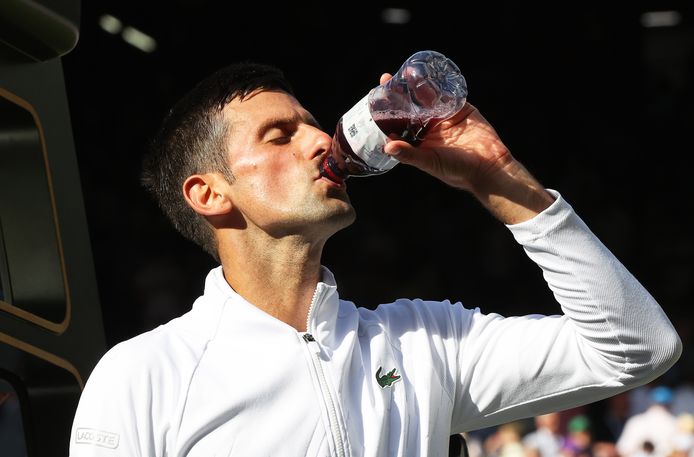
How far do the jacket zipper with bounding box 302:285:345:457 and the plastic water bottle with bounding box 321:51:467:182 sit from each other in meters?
0.28

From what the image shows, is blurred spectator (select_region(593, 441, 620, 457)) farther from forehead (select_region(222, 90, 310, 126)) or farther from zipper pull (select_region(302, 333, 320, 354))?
zipper pull (select_region(302, 333, 320, 354))

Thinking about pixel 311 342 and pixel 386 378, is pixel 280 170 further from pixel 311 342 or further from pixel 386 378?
pixel 386 378

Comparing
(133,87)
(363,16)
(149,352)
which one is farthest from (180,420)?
(363,16)

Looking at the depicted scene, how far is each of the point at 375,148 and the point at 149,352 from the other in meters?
0.62

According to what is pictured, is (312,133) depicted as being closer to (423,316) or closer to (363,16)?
(423,316)

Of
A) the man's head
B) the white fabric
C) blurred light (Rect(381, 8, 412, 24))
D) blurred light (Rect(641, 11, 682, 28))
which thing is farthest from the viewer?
blurred light (Rect(641, 11, 682, 28))

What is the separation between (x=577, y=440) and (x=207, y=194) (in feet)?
19.7

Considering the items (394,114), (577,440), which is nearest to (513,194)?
(394,114)

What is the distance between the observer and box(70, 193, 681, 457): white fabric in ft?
6.34

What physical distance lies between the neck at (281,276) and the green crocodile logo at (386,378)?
0.71 ft

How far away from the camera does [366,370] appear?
213 centimetres

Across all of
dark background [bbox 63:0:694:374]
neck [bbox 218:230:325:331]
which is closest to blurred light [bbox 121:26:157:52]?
dark background [bbox 63:0:694:374]

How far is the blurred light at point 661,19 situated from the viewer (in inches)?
386

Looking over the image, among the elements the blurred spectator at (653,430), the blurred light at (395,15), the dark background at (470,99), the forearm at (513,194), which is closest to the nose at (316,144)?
the forearm at (513,194)
